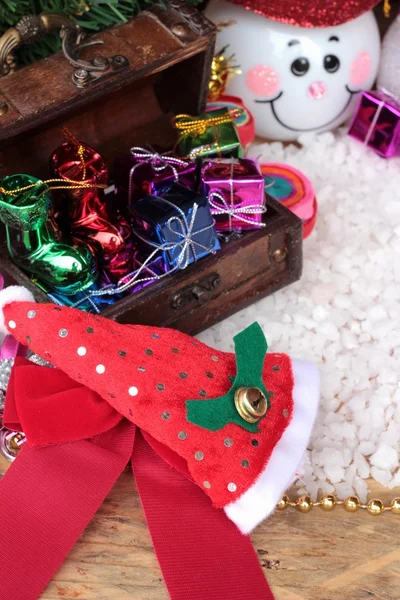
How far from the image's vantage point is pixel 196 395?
82cm

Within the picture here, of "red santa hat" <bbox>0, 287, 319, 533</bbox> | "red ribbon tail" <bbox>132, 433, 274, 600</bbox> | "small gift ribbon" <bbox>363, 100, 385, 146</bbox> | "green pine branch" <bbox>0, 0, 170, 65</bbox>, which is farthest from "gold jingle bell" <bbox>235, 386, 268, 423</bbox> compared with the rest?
"small gift ribbon" <bbox>363, 100, 385, 146</bbox>

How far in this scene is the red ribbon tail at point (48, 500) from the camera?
0.76 m

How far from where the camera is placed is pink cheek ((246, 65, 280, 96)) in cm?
120

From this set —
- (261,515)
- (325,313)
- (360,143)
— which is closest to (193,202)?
(325,313)

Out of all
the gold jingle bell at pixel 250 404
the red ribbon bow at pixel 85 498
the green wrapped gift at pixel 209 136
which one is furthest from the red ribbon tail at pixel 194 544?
the green wrapped gift at pixel 209 136

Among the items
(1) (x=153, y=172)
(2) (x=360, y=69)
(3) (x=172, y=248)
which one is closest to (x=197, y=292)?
(3) (x=172, y=248)

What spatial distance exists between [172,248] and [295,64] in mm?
465

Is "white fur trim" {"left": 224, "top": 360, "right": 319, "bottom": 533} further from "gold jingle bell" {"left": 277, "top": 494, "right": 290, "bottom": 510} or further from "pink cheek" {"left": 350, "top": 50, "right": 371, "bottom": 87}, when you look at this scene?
"pink cheek" {"left": 350, "top": 50, "right": 371, "bottom": 87}

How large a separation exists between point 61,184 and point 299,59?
50cm

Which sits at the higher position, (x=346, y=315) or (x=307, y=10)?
(x=307, y=10)

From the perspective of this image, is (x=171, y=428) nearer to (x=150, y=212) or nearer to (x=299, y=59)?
(x=150, y=212)

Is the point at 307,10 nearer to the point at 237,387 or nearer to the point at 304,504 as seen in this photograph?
the point at 237,387

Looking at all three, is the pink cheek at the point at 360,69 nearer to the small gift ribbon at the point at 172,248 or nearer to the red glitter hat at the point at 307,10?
the red glitter hat at the point at 307,10

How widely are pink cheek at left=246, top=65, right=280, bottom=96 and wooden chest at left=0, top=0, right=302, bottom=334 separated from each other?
165 mm
